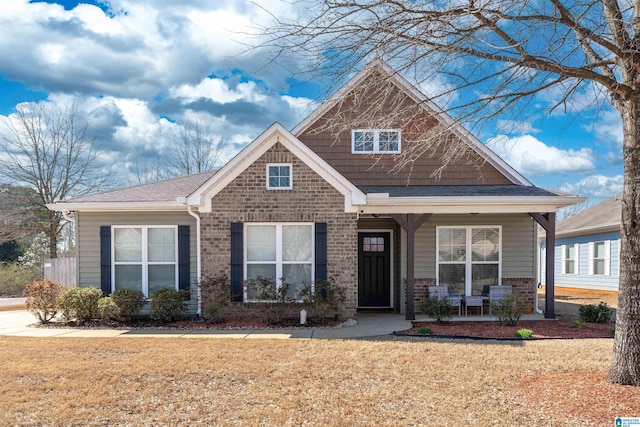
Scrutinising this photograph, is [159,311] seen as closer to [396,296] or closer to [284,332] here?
[284,332]

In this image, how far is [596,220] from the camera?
1997 centimetres

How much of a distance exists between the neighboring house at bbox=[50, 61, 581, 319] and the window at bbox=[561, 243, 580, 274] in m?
11.4

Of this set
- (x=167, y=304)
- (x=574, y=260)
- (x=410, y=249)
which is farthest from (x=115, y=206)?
(x=574, y=260)

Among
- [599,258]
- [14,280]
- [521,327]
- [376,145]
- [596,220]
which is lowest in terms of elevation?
[14,280]

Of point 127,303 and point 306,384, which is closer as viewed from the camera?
point 306,384

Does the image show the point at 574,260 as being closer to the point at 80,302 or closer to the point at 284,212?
the point at 284,212

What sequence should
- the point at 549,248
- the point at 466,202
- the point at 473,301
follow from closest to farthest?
the point at 466,202 < the point at 549,248 < the point at 473,301

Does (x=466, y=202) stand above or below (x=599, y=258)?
above

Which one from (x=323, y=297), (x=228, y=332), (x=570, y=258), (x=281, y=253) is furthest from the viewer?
(x=570, y=258)

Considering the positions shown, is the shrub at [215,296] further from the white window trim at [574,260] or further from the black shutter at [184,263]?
the white window trim at [574,260]

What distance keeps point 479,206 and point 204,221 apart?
624 cm

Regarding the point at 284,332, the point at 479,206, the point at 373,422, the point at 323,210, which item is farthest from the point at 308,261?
the point at 373,422

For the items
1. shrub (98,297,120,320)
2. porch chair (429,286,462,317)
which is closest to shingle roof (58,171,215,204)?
shrub (98,297,120,320)

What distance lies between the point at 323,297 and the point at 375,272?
11.8ft
